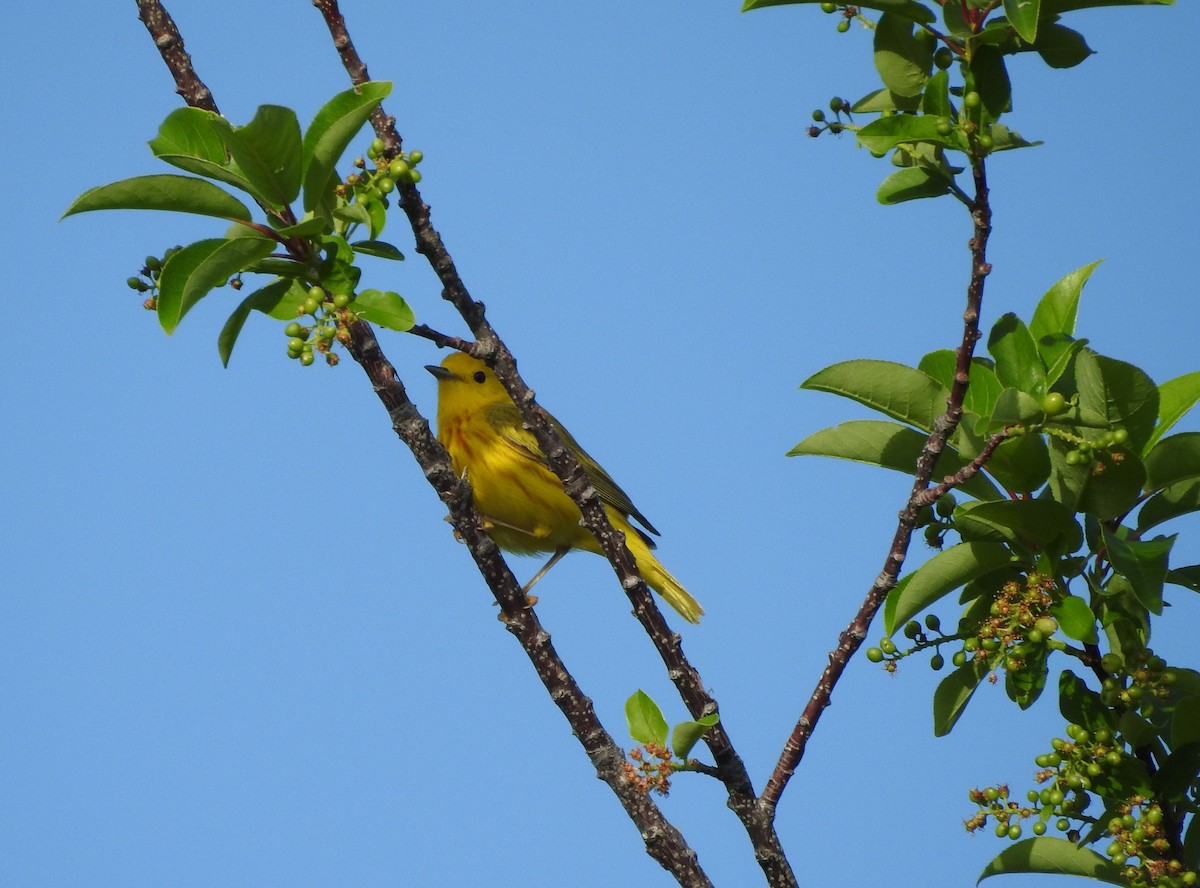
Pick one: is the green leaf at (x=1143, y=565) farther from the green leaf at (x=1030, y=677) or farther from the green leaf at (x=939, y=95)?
the green leaf at (x=939, y=95)

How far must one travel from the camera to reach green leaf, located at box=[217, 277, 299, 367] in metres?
3.25

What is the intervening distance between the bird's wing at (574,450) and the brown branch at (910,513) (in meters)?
3.75

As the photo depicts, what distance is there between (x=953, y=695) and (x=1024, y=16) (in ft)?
6.16

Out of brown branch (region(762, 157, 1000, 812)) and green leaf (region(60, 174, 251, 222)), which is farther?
green leaf (region(60, 174, 251, 222))

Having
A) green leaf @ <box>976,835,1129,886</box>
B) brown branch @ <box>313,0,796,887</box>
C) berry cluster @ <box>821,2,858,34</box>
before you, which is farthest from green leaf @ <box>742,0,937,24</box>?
green leaf @ <box>976,835,1129,886</box>

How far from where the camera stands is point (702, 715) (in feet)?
11.4

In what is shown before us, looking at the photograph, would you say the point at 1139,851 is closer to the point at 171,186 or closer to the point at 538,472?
the point at 171,186

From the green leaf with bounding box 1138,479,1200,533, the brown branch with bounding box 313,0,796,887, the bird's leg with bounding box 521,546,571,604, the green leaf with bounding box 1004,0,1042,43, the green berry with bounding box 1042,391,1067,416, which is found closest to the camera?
the green leaf with bounding box 1004,0,1042,43

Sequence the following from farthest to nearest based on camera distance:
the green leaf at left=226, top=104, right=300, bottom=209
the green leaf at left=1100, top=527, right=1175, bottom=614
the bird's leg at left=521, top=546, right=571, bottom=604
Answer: the bird's leg at left=521, top=546, right=571, bottom=604 → the green leaf at left=1100, top=527, right=1175, bottom=614 → the green leaf at left=226, top=104, right=300, bottom=209

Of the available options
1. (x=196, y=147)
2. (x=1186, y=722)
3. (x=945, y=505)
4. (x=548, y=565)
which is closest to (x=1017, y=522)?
(x=945, y=505)

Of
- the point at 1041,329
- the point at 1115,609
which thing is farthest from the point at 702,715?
the point at 1041,329

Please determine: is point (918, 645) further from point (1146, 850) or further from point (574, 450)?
point (574, 450)

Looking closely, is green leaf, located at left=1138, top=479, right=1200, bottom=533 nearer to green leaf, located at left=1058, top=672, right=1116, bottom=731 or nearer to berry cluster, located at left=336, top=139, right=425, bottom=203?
green leaf, located at left=1058, top=672, right=1116, bottom=731

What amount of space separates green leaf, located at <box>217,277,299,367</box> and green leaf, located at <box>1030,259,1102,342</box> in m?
2.01
